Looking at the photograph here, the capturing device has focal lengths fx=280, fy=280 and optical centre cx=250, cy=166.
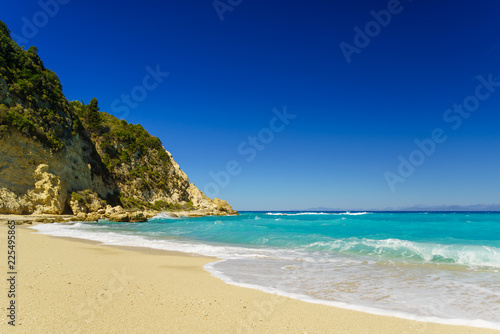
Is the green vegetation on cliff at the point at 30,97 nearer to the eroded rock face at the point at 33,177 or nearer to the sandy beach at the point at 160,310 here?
the eroded rock face at the point at 33,177

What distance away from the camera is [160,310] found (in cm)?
371

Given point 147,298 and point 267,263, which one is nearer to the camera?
point 147,298

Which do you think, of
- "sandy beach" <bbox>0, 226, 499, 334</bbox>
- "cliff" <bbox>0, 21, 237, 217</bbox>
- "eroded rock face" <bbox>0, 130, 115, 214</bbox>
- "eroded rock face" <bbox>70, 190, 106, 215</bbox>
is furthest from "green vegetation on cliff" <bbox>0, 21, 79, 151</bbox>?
"sandy beach" <bbox>0, 226, 499, 334</bbox>

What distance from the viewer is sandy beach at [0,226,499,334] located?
3.16 metres

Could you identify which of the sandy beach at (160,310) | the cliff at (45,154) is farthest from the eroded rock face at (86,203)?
the sandy beach at (160,310)

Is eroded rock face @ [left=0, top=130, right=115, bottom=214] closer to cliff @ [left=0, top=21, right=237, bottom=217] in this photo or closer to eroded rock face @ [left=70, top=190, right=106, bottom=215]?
cliff @ [left=0, top=21, right=237, bottom=217]

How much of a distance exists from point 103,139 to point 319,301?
63303 millimetres

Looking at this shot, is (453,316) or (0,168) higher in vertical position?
(0,168)

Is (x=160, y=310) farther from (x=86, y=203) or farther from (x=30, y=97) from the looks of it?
(x=86, y=203)

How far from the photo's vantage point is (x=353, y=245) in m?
12.5

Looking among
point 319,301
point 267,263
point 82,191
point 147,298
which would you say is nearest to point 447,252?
point 267,263

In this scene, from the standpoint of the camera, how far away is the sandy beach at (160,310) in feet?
10.4

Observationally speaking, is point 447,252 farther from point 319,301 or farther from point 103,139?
point 103,139

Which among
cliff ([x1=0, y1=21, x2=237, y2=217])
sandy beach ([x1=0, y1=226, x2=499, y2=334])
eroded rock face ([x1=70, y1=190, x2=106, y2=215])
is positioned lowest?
sandy beach ([x1=0, y1=226, x2=499, y2=334])
